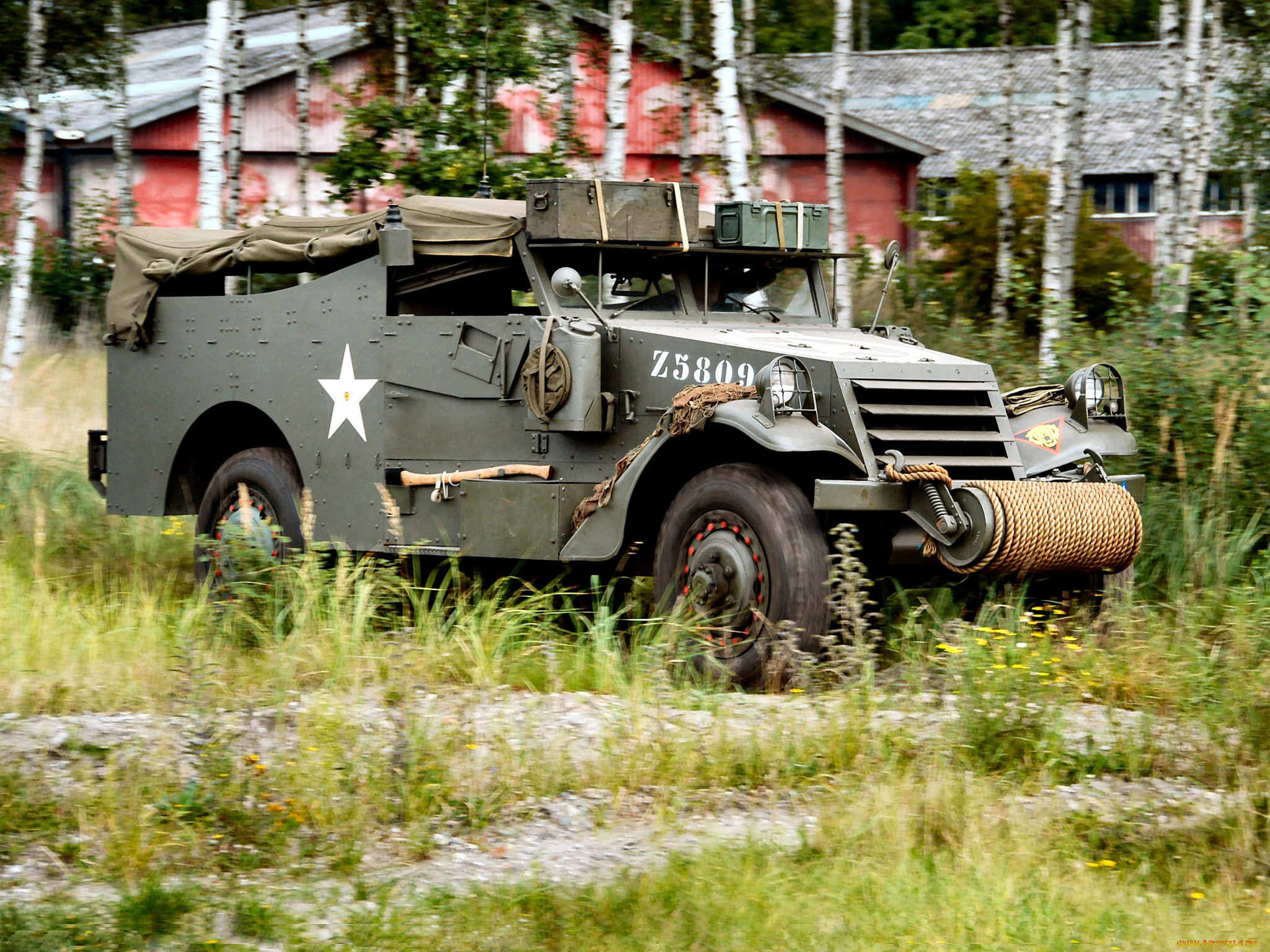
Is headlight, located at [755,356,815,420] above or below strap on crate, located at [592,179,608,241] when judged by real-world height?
below

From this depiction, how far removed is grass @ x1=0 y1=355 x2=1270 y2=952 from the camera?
12.7 ft

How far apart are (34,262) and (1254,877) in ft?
60.4

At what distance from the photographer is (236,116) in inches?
643

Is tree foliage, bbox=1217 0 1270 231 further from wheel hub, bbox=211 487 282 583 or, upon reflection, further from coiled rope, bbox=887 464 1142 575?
wheel hub, bbox=211 487 282 583

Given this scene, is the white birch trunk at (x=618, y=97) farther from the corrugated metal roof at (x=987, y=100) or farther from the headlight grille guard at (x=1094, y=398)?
the corrugated metal roof at (x=987, y=100)

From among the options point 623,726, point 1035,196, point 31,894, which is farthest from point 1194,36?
point 31,894

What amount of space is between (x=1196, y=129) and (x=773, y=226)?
700 centimetres

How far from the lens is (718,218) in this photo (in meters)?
7.54

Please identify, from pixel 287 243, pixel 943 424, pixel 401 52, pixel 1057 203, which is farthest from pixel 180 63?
pixel 943 424

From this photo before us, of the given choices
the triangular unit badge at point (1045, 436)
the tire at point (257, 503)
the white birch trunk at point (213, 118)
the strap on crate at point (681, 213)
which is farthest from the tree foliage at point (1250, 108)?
the tire at point (257, 503)

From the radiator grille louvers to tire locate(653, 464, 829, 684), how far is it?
17.8 inches

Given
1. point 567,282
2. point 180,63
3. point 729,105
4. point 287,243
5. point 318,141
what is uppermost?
point 180,63

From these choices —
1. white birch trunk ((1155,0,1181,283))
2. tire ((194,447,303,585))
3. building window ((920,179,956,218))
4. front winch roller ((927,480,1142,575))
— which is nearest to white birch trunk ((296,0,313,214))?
building window ((920,179,956,218))

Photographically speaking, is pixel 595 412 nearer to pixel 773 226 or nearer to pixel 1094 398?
pixel 773 226
